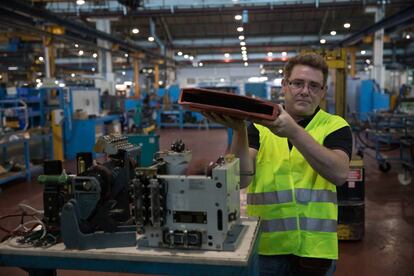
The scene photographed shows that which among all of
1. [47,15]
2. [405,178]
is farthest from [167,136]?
[405,178]

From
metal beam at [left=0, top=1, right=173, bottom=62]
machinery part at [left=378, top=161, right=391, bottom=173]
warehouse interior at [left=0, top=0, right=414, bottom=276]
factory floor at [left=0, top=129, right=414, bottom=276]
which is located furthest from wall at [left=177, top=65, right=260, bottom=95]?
machinery part at [left=378, top=161, right=391, bottom=173]

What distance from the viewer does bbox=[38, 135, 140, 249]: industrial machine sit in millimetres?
1411

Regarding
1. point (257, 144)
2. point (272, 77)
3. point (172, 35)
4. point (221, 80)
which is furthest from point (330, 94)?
point (221, 80)

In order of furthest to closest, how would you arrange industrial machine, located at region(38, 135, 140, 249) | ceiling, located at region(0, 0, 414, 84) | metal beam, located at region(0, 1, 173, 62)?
ceiling, located at region(0, 0, 414, 84)
metal beam, located at region(0, 1, 173, 62)
industrial machine, located at region(38, 135, 140, 249)

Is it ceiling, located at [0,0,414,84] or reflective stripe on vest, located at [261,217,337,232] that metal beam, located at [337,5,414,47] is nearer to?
ceiling, located at [0,0,414,84]

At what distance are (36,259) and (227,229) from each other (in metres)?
0.67

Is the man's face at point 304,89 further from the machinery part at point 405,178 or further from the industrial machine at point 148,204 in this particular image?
the machinery part at point 405,178

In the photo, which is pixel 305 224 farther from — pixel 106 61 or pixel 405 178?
pixel 106 61

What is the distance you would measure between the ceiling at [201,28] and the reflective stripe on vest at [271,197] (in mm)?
5688

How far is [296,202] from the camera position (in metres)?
1.50

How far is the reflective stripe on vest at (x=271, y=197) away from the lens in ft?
4.95

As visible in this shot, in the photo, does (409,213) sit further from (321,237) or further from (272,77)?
(272,77)

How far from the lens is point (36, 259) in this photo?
142 cm

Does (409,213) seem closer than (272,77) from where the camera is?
Yes
